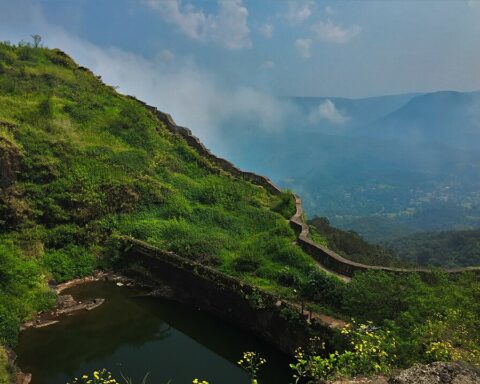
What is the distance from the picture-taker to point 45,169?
84.6 ft

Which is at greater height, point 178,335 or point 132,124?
point 132,124

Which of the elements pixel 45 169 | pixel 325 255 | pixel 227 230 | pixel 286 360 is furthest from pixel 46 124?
pixel 286 360

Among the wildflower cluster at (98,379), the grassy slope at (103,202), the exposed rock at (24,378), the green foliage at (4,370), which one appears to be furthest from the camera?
the grassy slope at (103,202)

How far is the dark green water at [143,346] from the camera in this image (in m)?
15.7

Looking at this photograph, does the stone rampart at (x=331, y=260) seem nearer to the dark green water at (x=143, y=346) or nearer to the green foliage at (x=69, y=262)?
the dark green water at (x=143, y=346)

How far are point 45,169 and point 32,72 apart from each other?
52.8ft

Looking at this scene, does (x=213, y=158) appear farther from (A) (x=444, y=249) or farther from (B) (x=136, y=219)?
(A) (x=444, y=249)

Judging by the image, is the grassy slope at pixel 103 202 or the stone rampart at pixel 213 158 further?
the stone rampart at pixel 213 158

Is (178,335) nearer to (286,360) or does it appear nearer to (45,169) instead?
(286,360)

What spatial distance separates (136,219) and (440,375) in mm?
21356

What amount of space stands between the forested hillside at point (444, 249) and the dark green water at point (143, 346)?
7020 cm

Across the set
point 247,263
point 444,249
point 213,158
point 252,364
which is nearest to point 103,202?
point 247,263

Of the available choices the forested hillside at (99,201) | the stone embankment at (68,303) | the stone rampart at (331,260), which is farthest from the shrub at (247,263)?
the stone embankment at (68,303)

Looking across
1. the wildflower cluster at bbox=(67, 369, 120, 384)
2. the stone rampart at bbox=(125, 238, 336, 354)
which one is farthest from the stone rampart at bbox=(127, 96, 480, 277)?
the wildflower cluster at bbox=(67, 369, 120, 384)
